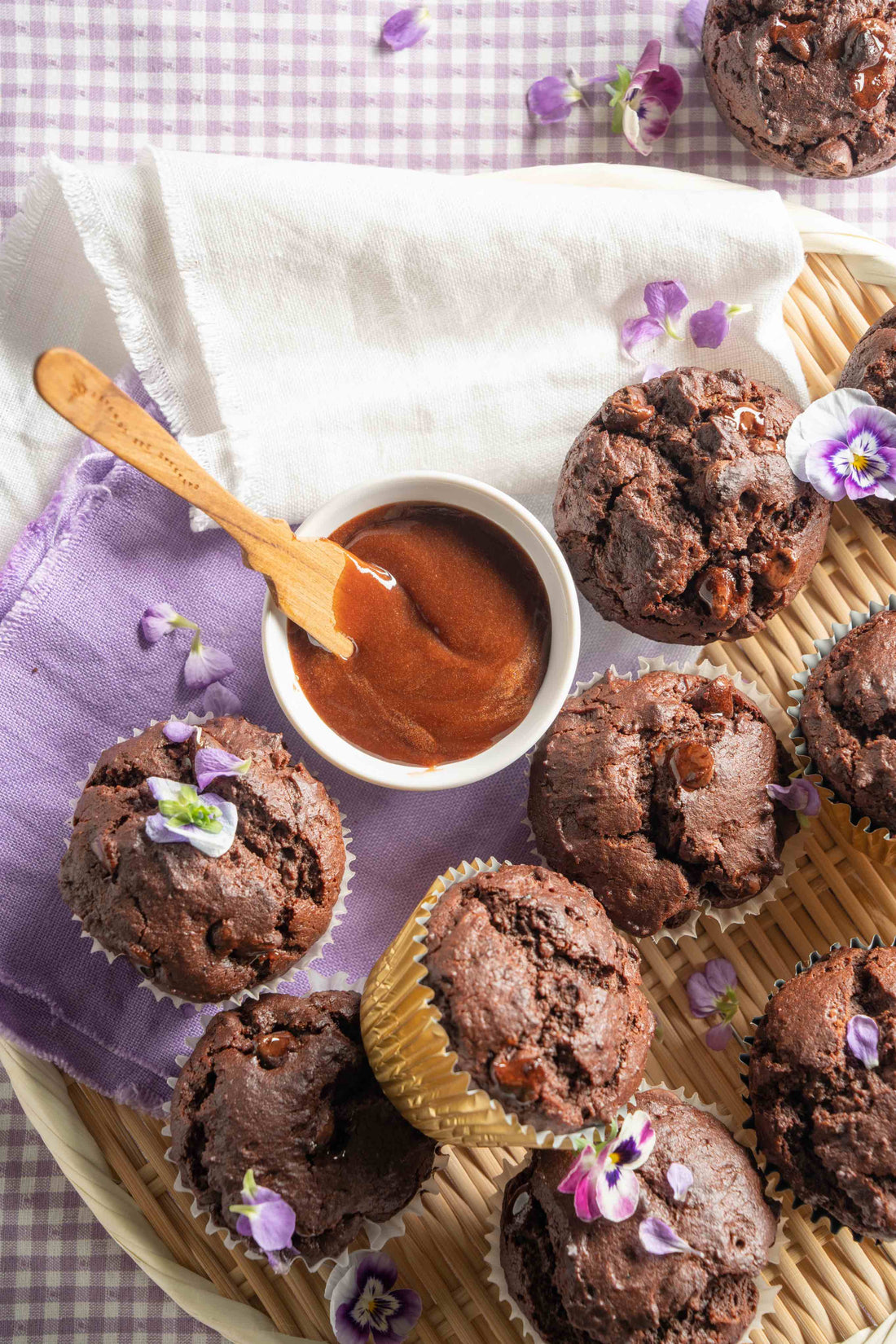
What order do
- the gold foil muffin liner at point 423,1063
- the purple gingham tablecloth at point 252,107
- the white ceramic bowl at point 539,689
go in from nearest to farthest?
the gold foil muffin liner at point 423,1063 < the white ceramic bowl at point 539,689 < the purple gingham tablecloth at point 252,107

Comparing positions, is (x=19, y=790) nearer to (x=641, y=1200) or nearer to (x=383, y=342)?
(x=383, y=342)

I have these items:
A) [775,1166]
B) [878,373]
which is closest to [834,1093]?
[775,1166]

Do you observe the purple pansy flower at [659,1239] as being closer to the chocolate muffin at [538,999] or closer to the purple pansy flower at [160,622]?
the chocolate muffin at [538,999]

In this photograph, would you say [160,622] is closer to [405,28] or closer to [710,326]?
[710,326]

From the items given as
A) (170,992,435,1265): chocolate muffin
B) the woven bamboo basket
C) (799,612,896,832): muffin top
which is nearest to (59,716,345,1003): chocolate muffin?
(170,992,435,1265): chocolate muffin

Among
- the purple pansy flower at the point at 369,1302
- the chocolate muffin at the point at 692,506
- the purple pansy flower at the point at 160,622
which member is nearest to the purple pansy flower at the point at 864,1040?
the chocolate muffin at the point at 692,506
